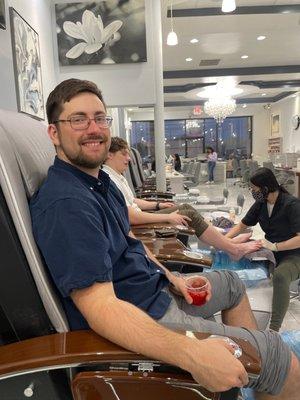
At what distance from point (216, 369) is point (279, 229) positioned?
6.04 ft

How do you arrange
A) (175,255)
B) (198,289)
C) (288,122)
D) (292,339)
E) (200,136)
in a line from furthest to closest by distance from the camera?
(200,136), (288,122), (292,339), (175,255), (198,289)

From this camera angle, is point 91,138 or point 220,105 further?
point 220,105

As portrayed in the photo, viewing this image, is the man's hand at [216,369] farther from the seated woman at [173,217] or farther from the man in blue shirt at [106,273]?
the seated woman at [173,217]

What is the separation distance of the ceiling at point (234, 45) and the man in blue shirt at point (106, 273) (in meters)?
4.24

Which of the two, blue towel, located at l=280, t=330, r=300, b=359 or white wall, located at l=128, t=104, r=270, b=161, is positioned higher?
white wall, located at l=128, t=104, r=270, b=161

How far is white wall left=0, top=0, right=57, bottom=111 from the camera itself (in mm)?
2162

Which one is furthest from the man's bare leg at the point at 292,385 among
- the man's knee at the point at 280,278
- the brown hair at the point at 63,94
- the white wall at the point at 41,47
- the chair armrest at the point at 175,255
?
the white wall at the point at 41,47

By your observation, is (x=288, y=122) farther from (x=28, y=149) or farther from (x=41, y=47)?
(x=28, y=149)

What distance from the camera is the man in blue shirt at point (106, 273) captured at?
896 millimetres

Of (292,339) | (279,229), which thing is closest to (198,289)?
(292,339)

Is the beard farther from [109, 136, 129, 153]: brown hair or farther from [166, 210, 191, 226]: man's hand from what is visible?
[109, 136, 129, 153]: brown hair

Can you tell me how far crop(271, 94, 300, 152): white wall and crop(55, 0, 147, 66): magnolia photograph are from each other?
10.9m

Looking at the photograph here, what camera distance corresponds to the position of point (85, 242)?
99 centimetres

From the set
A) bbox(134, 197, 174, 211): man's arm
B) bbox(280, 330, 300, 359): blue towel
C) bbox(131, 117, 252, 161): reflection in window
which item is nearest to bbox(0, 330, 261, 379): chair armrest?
bbox(280, 330, 300, 359): blue towel
